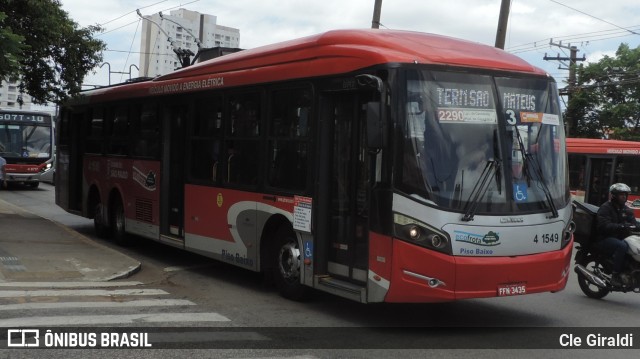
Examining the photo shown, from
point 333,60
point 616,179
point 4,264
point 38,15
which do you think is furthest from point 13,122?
point 333,60

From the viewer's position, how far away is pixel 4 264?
34.4ft

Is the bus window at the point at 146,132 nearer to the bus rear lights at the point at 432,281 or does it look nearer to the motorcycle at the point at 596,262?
the bus rear lights at the point at 432,281

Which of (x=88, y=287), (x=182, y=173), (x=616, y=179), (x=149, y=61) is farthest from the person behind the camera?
(x=149, y=61)

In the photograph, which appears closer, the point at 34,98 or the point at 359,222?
the point at 359,222

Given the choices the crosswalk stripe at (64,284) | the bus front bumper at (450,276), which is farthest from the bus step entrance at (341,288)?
the crosswalk stripe at (64,284)

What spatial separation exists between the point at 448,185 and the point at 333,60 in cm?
206

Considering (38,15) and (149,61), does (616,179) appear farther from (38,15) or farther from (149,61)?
(149,61)

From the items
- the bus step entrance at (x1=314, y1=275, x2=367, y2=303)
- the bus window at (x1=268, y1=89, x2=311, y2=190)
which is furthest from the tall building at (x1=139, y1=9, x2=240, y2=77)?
the bus step entrance at (x1=314, y1=275, x2=367, y2=303)

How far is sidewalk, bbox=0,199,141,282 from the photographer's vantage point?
1007 cm

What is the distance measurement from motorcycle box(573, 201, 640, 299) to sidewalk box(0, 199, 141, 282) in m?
6.60

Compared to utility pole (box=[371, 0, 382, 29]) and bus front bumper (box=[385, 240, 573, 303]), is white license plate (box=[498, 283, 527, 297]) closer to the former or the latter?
bus front bumper (box=[385, 240, 573, 303])

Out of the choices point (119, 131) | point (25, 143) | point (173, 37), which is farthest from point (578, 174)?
point (173, 37)

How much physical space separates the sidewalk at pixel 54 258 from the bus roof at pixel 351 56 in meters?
3.37

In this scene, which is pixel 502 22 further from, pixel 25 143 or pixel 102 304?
pixel 25 143
